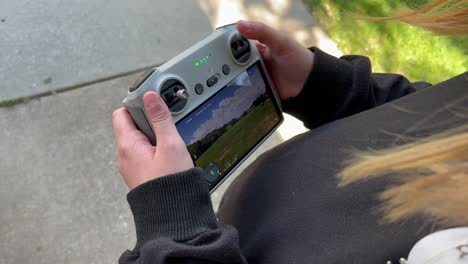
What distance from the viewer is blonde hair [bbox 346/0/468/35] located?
0.60 metres

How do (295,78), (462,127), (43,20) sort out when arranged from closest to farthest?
(462,127) < (295,78) < (43,20)

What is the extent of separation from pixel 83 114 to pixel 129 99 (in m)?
0.98

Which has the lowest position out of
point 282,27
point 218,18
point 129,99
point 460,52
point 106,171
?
point 460,52

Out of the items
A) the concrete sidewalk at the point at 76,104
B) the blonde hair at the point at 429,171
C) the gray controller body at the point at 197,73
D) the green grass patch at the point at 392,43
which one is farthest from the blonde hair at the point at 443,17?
the green grass patch at the point at 392,43

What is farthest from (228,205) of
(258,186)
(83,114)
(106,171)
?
(83,114)

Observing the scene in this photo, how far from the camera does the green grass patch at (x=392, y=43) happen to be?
1867 millimetres

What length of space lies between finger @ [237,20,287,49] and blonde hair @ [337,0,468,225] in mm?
271

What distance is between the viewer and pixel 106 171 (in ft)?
4.92

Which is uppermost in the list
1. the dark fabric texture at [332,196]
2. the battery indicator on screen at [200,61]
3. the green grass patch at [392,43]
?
the battery indicator on screen at [200,61]

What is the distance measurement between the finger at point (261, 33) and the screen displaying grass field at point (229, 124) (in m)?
0.05

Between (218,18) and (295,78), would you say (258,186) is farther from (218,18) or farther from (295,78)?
(218,18)

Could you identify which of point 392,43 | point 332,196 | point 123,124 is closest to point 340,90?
point 332,196

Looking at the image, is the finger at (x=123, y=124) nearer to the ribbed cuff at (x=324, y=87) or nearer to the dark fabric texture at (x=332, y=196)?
the dark fabric texture at (x=332, y=196)

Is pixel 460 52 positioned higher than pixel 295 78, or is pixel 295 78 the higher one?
pixel 295 78
